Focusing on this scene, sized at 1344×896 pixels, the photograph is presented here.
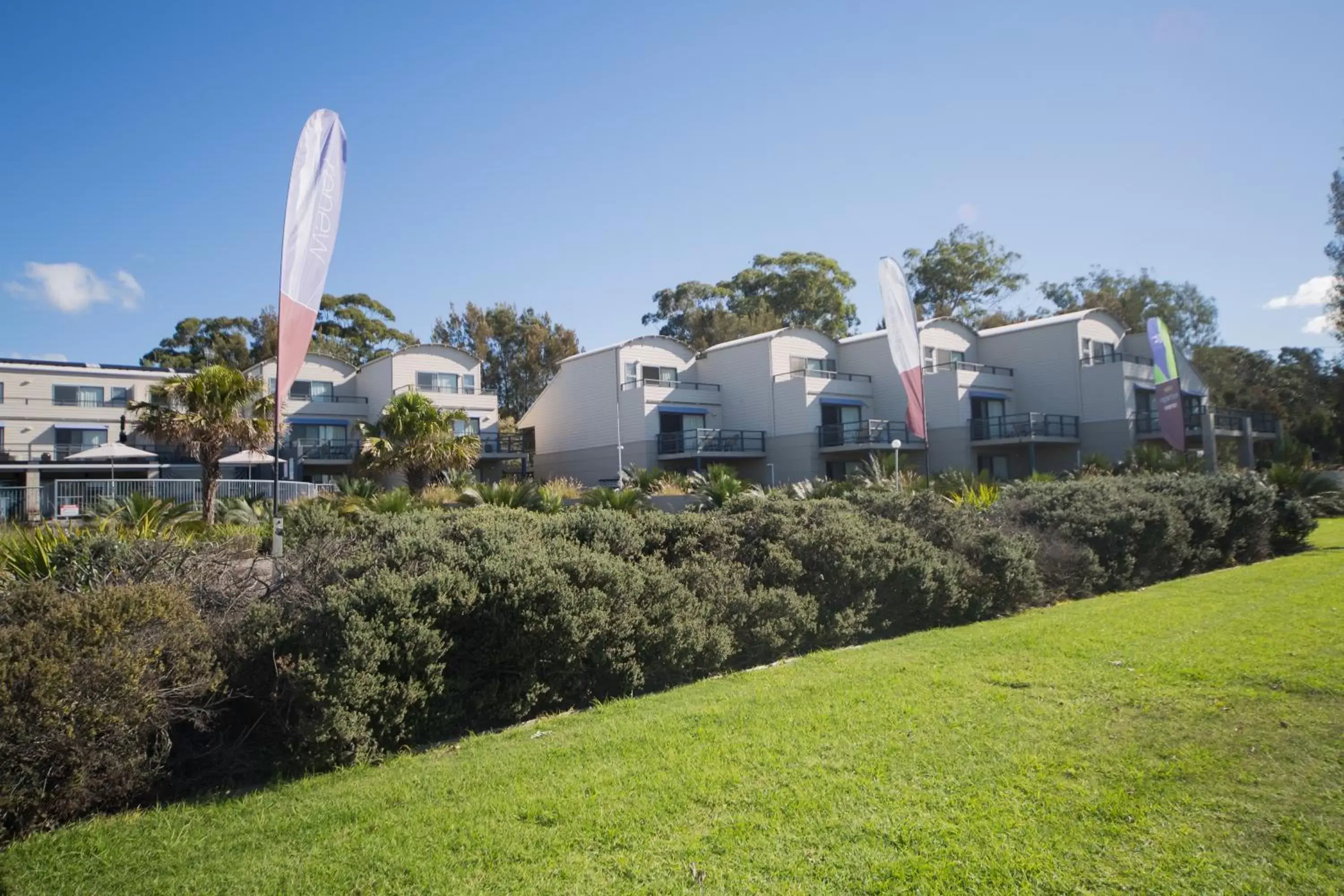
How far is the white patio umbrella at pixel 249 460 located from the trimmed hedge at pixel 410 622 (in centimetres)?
1966

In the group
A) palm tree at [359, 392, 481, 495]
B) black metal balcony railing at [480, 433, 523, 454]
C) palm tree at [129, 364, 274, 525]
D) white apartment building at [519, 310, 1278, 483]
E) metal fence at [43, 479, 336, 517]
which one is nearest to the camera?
palm tree at [129, 364, 274, 525]

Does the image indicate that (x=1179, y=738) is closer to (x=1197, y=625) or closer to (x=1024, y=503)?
(x=1197, y=625)

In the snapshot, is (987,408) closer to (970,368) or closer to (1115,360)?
(970,368)

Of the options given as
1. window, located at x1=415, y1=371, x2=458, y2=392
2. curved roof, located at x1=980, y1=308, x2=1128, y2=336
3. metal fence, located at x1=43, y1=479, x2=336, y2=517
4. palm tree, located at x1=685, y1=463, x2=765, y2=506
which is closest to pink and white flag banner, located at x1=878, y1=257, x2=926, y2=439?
palm tree, located at x1=685, y1=463, x2=765, y2=506

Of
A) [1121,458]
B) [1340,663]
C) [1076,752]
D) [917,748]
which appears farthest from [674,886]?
[1121,458]

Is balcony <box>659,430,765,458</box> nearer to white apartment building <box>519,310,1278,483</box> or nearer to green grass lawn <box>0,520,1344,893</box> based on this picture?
white apartment building <box>519,310,1278,483</box>

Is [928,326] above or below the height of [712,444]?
above

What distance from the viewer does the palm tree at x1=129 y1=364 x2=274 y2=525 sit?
21.5m

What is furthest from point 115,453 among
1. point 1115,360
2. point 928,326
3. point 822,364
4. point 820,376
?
point 1115,360

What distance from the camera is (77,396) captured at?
1677 inches

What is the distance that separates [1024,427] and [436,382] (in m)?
28.7

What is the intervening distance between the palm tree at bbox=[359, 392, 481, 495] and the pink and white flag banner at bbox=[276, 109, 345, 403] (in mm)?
21397

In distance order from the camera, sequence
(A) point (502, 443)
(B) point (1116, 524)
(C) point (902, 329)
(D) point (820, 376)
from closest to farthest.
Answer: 1. (B) point (1116, 524)
2. (C) point (902, 329)
3. (D) point (820, 376)
4. (A) point (502, 443)

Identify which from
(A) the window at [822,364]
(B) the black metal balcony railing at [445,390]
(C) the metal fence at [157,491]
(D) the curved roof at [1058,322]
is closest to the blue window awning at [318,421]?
(B) the black metal balcony railing at [445,390]
